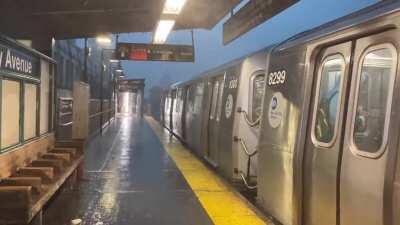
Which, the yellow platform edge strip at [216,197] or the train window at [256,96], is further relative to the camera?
the train window at [256,96]

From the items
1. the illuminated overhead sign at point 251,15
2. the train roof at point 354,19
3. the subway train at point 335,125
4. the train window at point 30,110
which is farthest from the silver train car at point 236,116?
the train window at point 30,110

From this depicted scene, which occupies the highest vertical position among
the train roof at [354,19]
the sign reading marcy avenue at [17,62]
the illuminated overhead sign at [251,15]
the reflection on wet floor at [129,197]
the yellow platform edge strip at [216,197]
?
the illuminated overhead sign at [251,15]

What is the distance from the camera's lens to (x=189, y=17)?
14055mm

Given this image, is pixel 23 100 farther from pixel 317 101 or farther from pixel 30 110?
pixel 317 101

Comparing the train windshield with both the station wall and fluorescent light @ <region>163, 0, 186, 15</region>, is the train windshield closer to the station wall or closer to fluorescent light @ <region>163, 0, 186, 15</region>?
fluorescent light @ <region>163, 0, 186, 15</region>

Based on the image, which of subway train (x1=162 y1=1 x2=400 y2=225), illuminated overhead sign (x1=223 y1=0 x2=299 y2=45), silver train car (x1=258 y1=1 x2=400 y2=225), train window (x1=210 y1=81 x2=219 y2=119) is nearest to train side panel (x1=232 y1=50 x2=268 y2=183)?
illuminated overhead sign (x1=223 y1=0 x2=299 y2=45)

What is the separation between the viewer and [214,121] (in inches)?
447

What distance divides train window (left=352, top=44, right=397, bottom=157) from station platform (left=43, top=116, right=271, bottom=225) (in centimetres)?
266

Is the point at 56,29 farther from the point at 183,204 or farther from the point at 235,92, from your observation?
the point at 183,204

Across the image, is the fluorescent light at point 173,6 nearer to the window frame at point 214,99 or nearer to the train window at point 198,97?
the window frame at point 214,99

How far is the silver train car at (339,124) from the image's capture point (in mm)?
3932

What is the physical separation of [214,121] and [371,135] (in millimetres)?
7266

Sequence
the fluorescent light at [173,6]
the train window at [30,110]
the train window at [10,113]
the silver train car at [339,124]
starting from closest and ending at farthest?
the silver train car at [339,124], the train window at [10,113], the train window at [30,110], the fluorescent light at [173,6]

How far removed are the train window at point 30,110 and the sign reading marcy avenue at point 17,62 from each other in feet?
0.71
